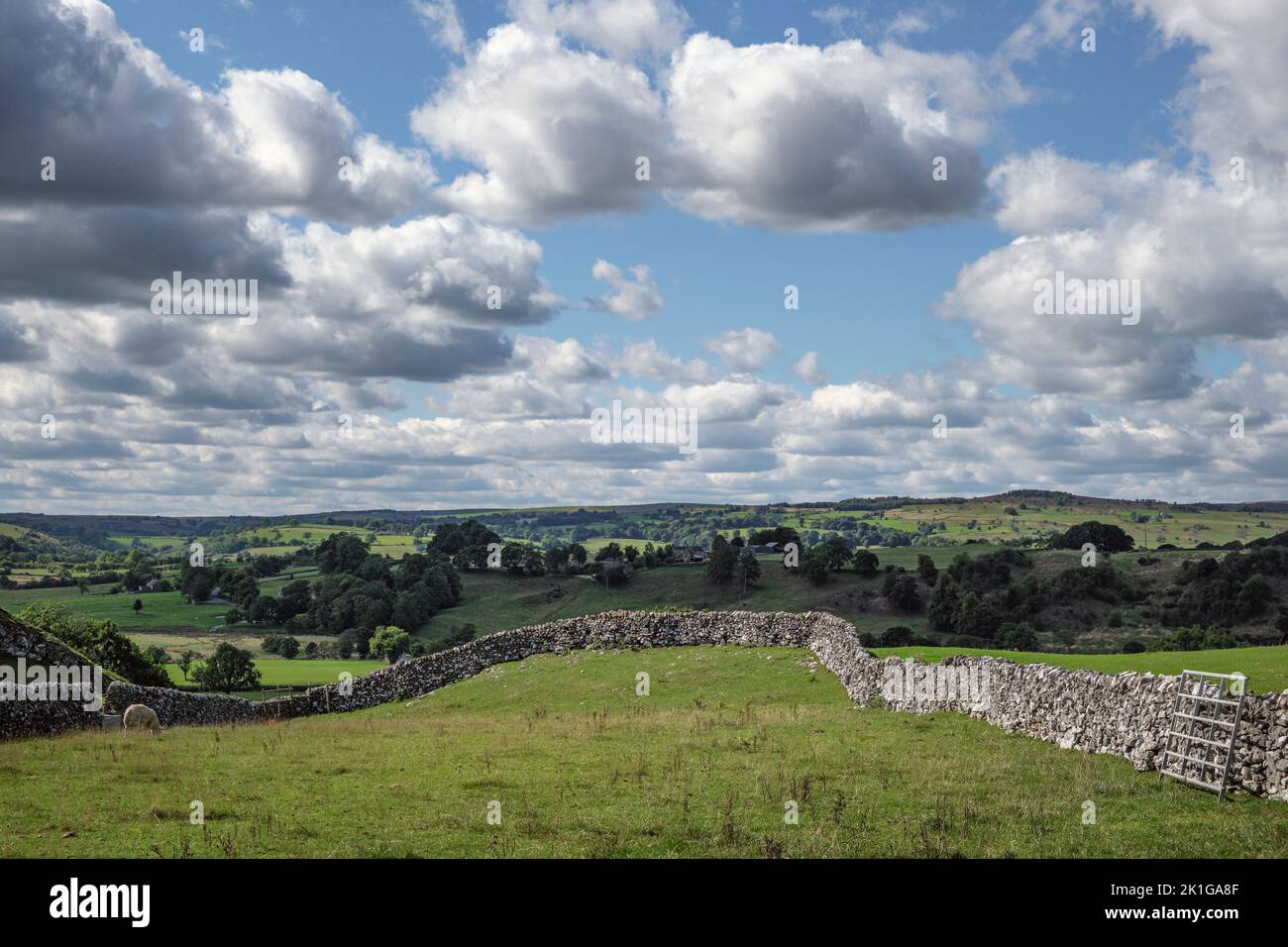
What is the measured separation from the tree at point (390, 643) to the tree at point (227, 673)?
931 inches

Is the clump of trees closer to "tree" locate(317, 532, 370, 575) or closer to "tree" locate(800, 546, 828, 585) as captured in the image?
"tree" locate(800, 546, 828, 585)

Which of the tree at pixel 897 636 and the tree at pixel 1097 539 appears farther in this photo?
the tree at pixel 1097 539

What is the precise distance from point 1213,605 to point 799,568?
40.1 m

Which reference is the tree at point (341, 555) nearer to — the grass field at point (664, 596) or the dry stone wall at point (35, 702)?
the grass field at point (664, 596)

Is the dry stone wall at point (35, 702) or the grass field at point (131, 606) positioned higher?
the dry stone wall at point (35, 702)

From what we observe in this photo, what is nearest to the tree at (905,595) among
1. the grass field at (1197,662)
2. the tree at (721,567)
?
the tree at (721,567)

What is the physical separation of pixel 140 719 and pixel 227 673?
120ft

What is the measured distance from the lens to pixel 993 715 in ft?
80.4

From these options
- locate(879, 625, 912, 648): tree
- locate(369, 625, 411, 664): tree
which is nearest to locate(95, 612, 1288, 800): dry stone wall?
locate(879, 625, 912, 648): tree

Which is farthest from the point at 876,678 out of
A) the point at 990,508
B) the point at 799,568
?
the point at 990,508

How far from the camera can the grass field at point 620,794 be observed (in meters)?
12.3

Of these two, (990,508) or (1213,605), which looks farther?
(990,508)

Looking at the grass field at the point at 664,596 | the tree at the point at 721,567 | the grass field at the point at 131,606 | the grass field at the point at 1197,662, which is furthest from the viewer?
the grass field at the point at 131,606
